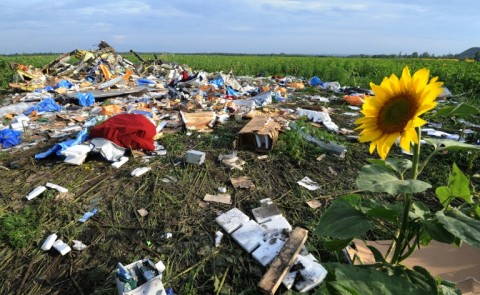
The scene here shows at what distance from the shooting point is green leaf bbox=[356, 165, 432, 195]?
0.88 m

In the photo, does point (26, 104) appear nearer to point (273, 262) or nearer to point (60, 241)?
point (60, 241)

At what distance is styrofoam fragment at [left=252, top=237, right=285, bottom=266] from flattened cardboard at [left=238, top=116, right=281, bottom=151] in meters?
1.95

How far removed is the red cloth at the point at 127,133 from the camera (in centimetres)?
427

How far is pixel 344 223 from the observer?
3.56 ft

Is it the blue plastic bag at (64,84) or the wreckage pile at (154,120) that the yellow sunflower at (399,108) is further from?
the blue plastic bag at (64,84)

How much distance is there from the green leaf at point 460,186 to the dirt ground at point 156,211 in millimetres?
1236

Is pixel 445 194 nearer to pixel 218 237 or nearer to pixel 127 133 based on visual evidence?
pixel 218 237

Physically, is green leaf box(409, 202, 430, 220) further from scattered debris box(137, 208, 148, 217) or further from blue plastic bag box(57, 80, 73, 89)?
blue plastic bag box(57, 80, 73, 89)

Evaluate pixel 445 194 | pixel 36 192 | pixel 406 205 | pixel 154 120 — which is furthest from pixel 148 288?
pixel 154 120

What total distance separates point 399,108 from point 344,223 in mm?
452

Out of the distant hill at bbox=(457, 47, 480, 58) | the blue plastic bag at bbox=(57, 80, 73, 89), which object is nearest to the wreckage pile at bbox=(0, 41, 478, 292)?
the blue plastic bag at bbox=(57, 80, 73, 89)

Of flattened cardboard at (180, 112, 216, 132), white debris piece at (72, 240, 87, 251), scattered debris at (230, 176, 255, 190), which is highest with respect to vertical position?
flattened cardboard at (180, 112, 216, 132)

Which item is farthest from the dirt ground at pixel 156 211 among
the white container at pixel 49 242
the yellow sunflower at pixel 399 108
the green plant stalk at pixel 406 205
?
the yellow sunflower at pixel 399 108

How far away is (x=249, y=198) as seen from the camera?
3.23 metres
